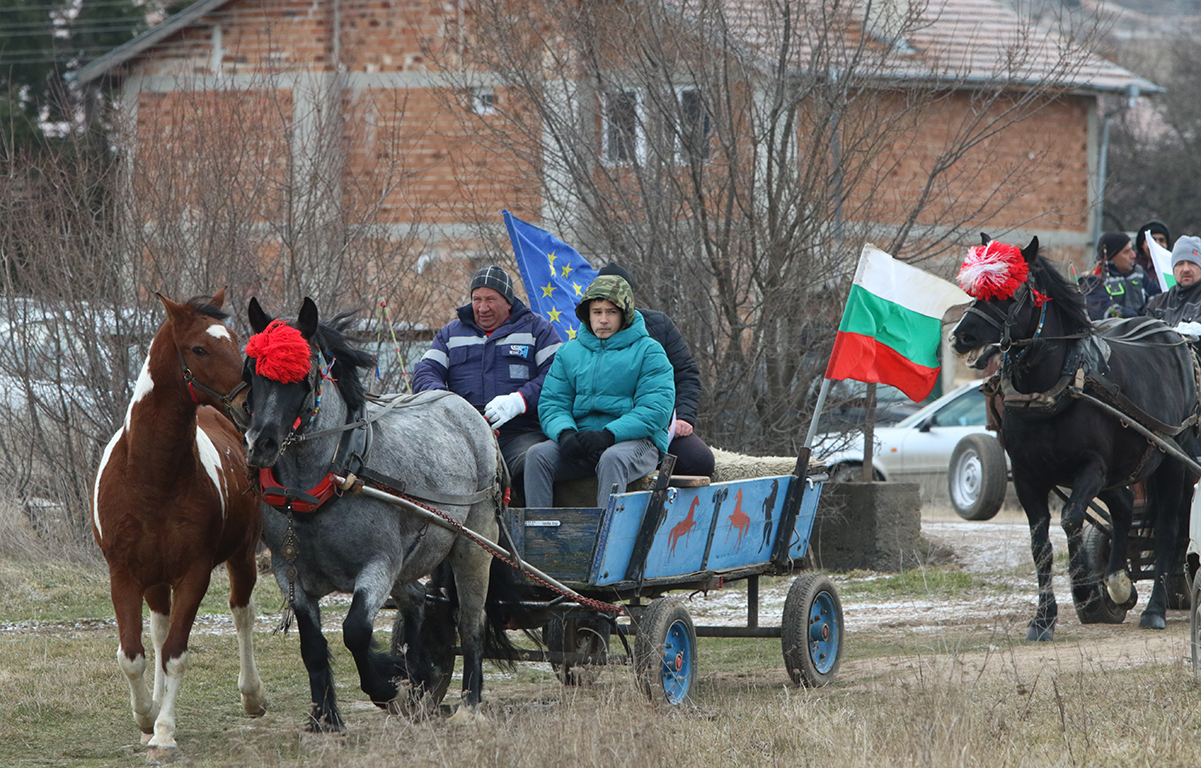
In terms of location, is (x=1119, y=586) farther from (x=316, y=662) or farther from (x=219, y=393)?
(x=219, y=393)

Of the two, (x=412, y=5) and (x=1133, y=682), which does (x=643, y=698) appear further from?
(x=412, y=5)

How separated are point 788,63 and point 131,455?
23.6 feet

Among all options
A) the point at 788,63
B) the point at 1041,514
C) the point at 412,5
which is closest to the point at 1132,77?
the point at 412,5

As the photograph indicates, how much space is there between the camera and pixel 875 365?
26.2 feet

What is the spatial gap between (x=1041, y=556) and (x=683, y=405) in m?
2.59

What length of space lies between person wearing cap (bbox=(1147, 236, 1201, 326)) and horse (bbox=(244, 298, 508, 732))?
228 inches

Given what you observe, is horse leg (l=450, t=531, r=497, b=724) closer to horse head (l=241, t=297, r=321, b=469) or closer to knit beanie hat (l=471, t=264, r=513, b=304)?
horse head (l=241, t=297, r=321, b=469)

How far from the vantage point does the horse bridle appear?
5.64 meters

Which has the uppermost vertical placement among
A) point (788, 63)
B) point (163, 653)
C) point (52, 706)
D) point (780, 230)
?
point (788, 63)

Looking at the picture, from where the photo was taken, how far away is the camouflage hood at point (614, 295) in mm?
6656

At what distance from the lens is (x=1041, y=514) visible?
8578 mm

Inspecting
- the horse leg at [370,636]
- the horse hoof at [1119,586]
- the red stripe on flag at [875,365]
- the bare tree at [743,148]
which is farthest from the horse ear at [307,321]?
the bare tree at [743,148]

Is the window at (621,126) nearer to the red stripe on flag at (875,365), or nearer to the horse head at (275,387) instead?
the red stripe on flag at (875,365)

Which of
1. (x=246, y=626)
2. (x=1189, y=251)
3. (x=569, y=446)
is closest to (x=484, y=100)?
(x=1189, y=251)
